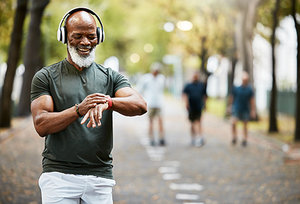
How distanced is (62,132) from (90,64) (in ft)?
1.45

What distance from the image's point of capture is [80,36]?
317 centimetres

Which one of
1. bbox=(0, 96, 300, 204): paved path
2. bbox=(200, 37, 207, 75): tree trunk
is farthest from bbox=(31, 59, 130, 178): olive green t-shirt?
bbox=(200, 37, 207, 75): tree trunk

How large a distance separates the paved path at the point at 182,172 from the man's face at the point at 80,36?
14.5 ft

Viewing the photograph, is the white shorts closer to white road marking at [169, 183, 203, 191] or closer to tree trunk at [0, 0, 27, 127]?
white road marking at [169, 183, 203, 191]

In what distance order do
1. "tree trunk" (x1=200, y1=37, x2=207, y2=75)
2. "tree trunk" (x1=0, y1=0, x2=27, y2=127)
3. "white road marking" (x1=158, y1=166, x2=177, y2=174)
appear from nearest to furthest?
"white road marking" (x1=158, y1=166, x2=177, y2=174), "tree trunk" (x1=0, y1=0, x2=27, y2=127), "tree trunk" (x1=200, y1=37, x2=207, y2=75)

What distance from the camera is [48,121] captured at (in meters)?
3.04

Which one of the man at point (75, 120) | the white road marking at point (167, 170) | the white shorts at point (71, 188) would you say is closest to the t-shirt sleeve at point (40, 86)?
the man at point (75, 120)

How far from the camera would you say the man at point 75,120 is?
10.2ft

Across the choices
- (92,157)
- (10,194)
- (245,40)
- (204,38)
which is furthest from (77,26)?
(204,38)

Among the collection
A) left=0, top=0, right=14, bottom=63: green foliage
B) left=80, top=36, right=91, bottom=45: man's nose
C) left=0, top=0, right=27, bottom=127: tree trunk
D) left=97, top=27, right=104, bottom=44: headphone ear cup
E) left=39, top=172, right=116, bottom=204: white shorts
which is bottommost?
left=39, top=172, right=116, bottom=204: white shorts

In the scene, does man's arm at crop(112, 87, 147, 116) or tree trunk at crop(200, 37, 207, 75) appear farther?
tree trunk at crop(200, 37, 207, 75)

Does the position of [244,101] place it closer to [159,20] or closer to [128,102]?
[128,102]

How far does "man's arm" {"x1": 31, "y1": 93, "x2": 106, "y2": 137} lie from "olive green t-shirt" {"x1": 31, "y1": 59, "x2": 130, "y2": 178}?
53 mm

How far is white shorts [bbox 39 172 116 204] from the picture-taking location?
124 inches
